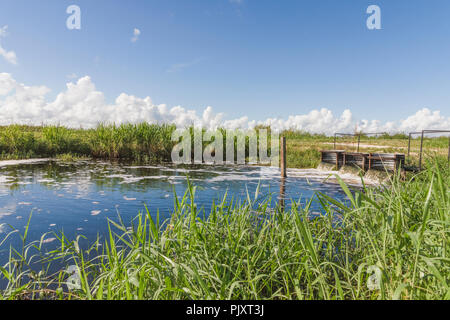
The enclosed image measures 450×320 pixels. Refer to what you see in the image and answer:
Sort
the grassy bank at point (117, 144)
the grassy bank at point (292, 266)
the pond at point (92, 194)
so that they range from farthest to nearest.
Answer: the grassy bank at point (117, 144) < the pond at point (92, 194) < the grassy bank at point (292, 266)

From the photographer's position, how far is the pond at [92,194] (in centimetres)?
504

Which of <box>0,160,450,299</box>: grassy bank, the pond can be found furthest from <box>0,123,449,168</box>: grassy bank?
<box>0,160,450,299</box>: grassy bank

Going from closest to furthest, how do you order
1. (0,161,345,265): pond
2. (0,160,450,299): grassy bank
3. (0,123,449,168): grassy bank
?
1. (0,160,450,299): grassy bank
2. (0,161,345,265): pond
3. (0,123,449,168): grassy bank

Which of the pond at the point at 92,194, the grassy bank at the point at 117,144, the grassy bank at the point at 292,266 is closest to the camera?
the grassy bank at the point at 292,266

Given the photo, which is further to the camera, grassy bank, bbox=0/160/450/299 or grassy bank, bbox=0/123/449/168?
grassy bank, bbox=0/123/449/168

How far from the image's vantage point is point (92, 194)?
744 cm

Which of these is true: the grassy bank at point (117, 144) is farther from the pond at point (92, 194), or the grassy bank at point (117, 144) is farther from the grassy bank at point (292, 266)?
the grassy bank at point (292, 266)

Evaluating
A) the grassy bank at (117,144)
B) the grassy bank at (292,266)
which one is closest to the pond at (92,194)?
the grassy bank at (292,266)

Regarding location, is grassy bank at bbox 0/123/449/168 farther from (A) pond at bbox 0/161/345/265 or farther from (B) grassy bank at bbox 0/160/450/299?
(B) grassy bank at bbox 0/160/450/299

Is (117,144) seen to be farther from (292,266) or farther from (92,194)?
(292,266)

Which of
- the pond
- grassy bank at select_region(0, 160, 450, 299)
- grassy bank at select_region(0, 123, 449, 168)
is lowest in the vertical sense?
the pond

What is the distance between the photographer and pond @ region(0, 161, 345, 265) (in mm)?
5039
